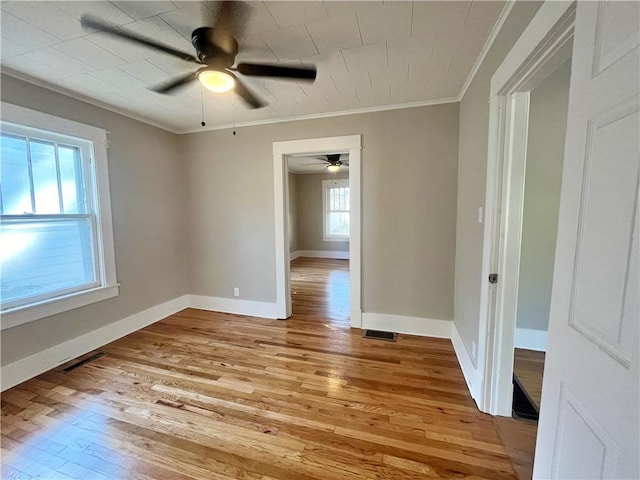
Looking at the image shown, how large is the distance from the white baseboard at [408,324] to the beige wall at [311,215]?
180 inches

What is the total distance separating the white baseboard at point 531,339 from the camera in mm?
2656

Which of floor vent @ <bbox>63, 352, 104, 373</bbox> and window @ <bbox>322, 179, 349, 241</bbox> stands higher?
window @ <bbox>322, 179, 349, 241</bbox>

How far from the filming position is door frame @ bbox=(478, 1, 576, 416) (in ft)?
4.94

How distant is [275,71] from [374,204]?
174cm

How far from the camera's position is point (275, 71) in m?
1.64

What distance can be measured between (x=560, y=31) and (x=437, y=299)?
2.38 metres

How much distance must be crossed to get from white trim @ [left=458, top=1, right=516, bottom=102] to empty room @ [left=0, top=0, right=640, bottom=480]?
0.02m

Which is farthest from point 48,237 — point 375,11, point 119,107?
point 375,11

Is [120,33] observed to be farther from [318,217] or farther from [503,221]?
[318,217]

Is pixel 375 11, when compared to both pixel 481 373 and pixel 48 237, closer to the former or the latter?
pixel 481 373

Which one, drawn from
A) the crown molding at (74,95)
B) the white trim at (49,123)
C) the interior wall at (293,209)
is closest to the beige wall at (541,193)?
the crown molding at (74,95)

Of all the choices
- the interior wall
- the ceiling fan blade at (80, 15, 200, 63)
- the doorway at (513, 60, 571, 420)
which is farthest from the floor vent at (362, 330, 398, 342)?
the interior wall

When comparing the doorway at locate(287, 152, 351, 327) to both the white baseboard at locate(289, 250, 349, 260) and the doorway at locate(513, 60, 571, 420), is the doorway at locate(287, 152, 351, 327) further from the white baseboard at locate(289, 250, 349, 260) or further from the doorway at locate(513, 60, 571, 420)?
the doorway at locate(513, 60, 571, 420)

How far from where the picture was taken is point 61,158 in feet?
8.24
